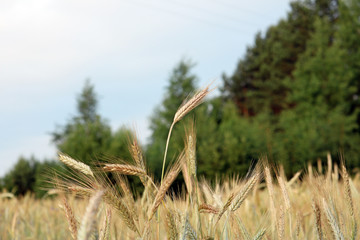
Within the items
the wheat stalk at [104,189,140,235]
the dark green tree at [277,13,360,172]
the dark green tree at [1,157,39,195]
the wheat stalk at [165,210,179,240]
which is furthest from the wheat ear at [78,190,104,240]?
the dark green tree at [277,13,360,172]

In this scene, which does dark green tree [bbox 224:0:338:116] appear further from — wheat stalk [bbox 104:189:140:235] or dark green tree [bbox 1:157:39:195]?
wheat stalk [bbox 104:189:140:235]

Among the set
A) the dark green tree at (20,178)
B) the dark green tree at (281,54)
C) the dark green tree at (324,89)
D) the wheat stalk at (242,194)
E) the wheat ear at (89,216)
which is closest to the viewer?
the wheat ear at (89,216)

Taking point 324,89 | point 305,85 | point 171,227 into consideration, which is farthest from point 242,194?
point 324,89

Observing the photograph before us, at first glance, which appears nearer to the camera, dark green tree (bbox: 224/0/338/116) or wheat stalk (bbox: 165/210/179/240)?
wheat stalk (bbox: 165/210/179/240)

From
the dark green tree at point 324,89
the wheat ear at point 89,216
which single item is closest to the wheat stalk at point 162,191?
the wheat ear at point 89,216

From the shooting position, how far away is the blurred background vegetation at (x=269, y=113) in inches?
414

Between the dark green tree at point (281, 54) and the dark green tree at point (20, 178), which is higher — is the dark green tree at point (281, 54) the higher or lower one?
the higher one

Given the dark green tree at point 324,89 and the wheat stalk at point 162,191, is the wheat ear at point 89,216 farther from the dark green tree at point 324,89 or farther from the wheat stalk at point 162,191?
the dark green tree at point 324,89

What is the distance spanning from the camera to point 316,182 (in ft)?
4.93

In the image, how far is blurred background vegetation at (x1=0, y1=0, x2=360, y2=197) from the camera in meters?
10.5

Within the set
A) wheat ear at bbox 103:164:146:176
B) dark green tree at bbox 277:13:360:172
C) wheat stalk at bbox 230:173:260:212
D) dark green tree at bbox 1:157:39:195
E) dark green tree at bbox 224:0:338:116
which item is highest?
dark green tree at bbox 224:0:338:116

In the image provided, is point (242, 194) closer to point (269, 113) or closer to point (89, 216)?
point (89, 216)

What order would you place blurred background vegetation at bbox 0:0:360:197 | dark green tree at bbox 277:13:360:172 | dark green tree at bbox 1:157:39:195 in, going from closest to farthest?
blurred background vegetation at bbox 0:0:360:197
dark green tree at bbox 1:157:39:195
dark green tree at bbox 277:13:360:172

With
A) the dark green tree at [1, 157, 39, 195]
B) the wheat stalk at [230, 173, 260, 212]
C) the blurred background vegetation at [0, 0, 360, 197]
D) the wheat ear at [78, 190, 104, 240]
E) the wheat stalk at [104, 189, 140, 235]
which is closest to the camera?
the wheat ear at [78, 190, 104, 240]
